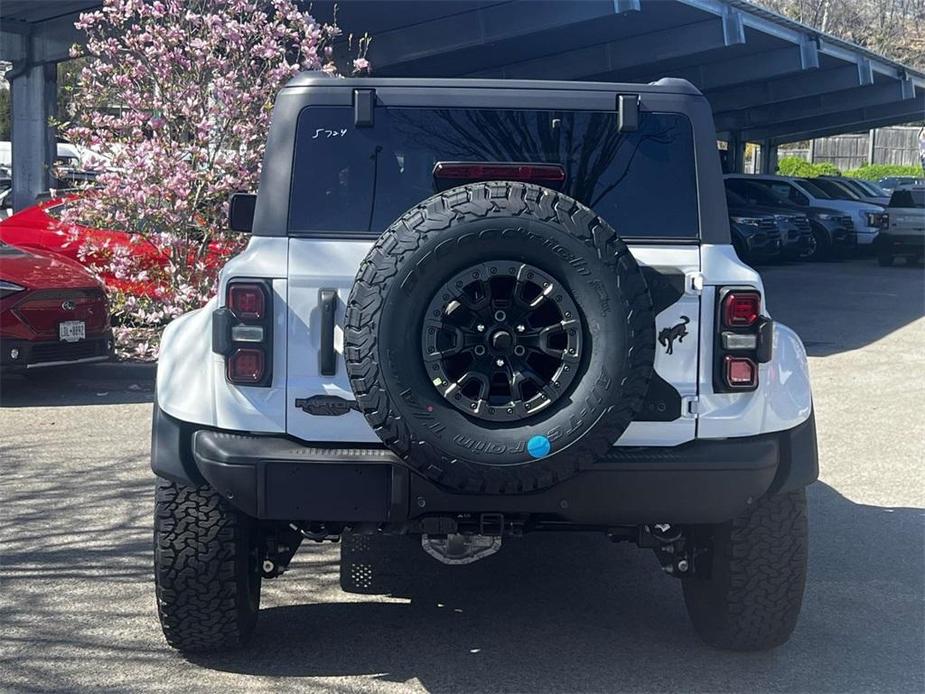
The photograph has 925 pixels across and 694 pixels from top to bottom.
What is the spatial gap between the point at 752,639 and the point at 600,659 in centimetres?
56

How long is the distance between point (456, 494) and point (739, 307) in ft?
3.73

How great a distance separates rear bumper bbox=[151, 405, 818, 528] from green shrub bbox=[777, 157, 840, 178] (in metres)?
49.4

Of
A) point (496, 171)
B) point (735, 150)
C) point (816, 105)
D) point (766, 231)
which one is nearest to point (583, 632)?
point (496, 171)

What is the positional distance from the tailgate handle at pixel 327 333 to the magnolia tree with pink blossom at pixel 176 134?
7137 mm

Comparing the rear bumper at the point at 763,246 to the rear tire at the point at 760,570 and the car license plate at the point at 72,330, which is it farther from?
the rear tire at the point at 760,570

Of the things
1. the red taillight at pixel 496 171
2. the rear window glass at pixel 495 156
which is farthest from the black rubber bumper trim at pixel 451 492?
the red taillight at pixel 496 171

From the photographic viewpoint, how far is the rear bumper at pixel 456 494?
4145 mm

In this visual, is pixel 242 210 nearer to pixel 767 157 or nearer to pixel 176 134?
pixel 176 134

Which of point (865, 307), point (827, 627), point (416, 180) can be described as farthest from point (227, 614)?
point (865, 307)

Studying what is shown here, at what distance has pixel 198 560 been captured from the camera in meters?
4.43

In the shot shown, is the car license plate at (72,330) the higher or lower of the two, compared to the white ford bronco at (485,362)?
lower

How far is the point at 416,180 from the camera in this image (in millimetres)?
4516

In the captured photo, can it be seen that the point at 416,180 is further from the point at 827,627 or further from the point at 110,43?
the point at 110,43

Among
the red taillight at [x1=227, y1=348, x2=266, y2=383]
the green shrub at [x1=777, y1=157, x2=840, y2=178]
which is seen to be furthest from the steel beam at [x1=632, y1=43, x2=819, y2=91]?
the green shrub at [x1=777, y1=157, x2=840, y2=178]
